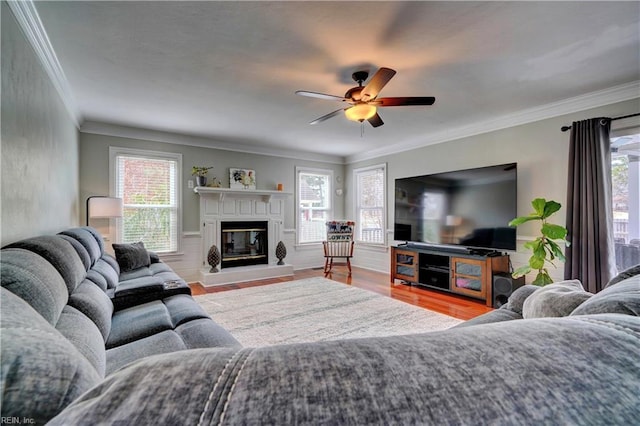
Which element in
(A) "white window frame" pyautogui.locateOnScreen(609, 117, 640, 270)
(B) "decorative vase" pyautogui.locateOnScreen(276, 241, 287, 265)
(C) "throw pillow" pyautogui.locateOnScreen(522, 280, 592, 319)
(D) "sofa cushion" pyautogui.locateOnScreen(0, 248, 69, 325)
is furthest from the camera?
(B) "decorative vase" pyautogui.locateOnScreen(276, 241, 287, 265)

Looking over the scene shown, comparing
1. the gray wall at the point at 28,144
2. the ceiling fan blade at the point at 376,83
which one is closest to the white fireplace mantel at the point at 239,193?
the gray wall at the point at 28,144

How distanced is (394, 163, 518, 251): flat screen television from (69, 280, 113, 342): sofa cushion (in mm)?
4135

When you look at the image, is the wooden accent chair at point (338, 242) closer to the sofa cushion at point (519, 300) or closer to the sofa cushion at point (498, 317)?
the sofa cushion at point (519, 300)

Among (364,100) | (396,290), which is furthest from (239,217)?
(364,100)

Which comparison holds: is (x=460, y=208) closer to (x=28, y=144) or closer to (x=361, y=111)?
(x=361, y=111)

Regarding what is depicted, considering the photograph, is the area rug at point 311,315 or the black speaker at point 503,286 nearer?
the area rug at point 311,315

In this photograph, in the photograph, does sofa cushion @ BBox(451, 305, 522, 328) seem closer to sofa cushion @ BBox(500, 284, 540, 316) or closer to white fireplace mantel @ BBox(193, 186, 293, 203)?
sofa cushion @ BBox(500, 284, 540, 316)

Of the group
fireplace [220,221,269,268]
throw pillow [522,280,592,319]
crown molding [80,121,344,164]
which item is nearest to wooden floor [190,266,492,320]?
fireplace [220,221,269,268]

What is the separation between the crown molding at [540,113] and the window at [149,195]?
4065 millimetres

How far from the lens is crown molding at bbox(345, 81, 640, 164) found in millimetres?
2967

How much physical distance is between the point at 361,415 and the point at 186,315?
6.21ft

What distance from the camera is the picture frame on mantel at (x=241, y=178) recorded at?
17.4ft

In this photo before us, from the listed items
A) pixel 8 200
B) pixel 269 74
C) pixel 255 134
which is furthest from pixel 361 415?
pixel 255 134

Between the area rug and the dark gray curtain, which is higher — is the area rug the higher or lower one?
the lower one
